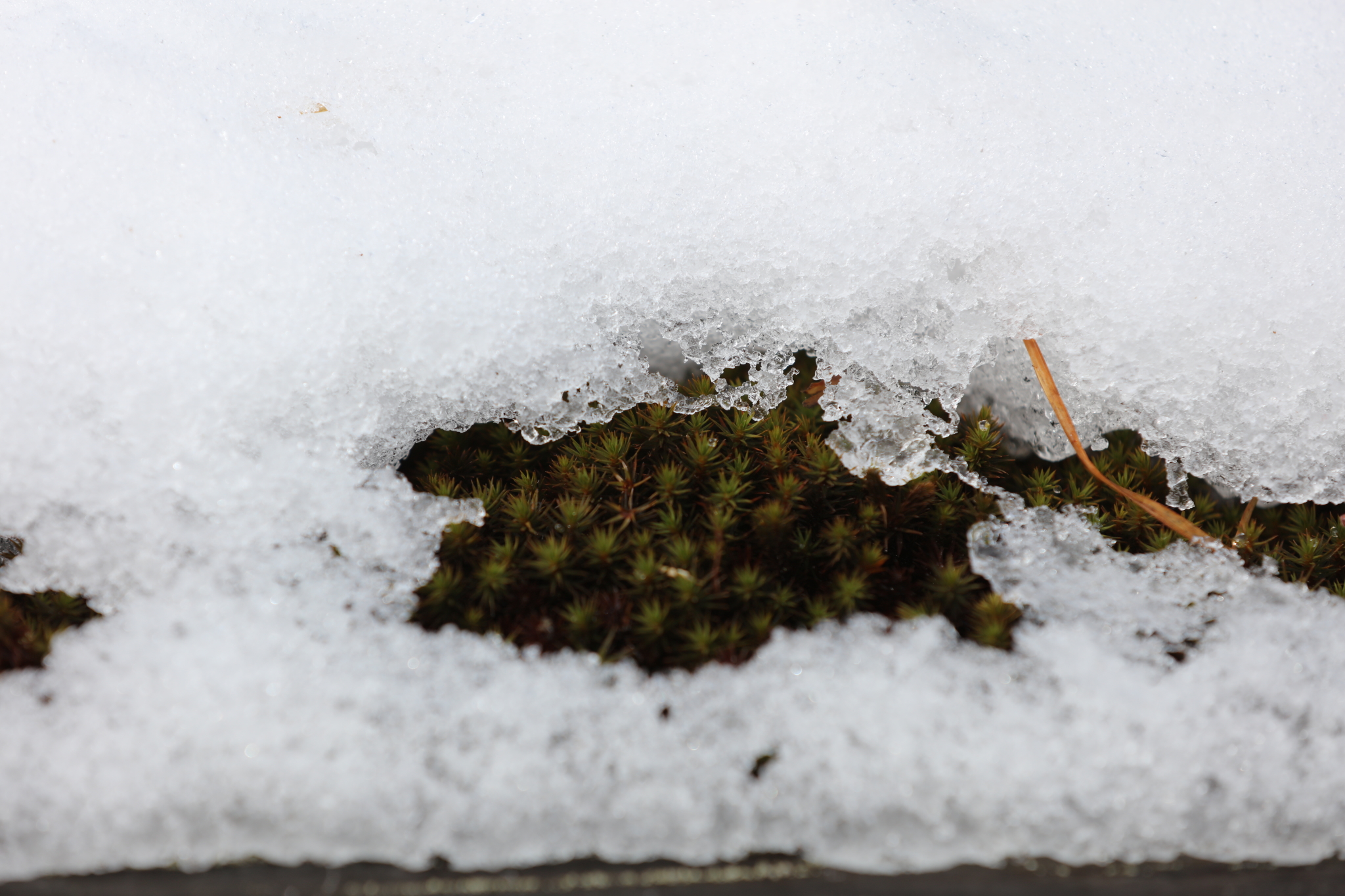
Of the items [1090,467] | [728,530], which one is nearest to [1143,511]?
[1090,467]

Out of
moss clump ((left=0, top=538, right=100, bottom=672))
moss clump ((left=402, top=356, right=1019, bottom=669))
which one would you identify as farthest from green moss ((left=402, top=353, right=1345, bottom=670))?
moss clump ((left=0, top=538, right=100, bottom=672))

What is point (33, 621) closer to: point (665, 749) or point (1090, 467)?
point (665, 749)

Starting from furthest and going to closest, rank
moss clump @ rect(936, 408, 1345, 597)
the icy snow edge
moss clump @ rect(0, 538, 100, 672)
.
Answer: moss clump @ rect(936, 408, 1345, 597)
moss clump @ rect(0, 538, 100, 672)
the icy snow edge

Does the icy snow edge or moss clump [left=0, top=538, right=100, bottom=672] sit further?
moss clump [left=0, top=538, right=100, bottom=672]

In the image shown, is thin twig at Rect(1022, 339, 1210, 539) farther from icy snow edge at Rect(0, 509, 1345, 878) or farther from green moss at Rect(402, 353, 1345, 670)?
icy snow edge at Rect(0, 509, 1345, 878)

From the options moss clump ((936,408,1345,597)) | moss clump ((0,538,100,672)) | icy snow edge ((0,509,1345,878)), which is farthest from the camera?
moss clump ((936,408,1345,597))

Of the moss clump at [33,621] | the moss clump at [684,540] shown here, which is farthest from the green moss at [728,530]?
the moss clump at [33,621]

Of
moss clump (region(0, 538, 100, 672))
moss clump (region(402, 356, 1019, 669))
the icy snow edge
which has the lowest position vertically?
the icy snow edge

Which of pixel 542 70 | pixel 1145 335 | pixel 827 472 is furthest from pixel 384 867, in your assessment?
pixel 1145 335
